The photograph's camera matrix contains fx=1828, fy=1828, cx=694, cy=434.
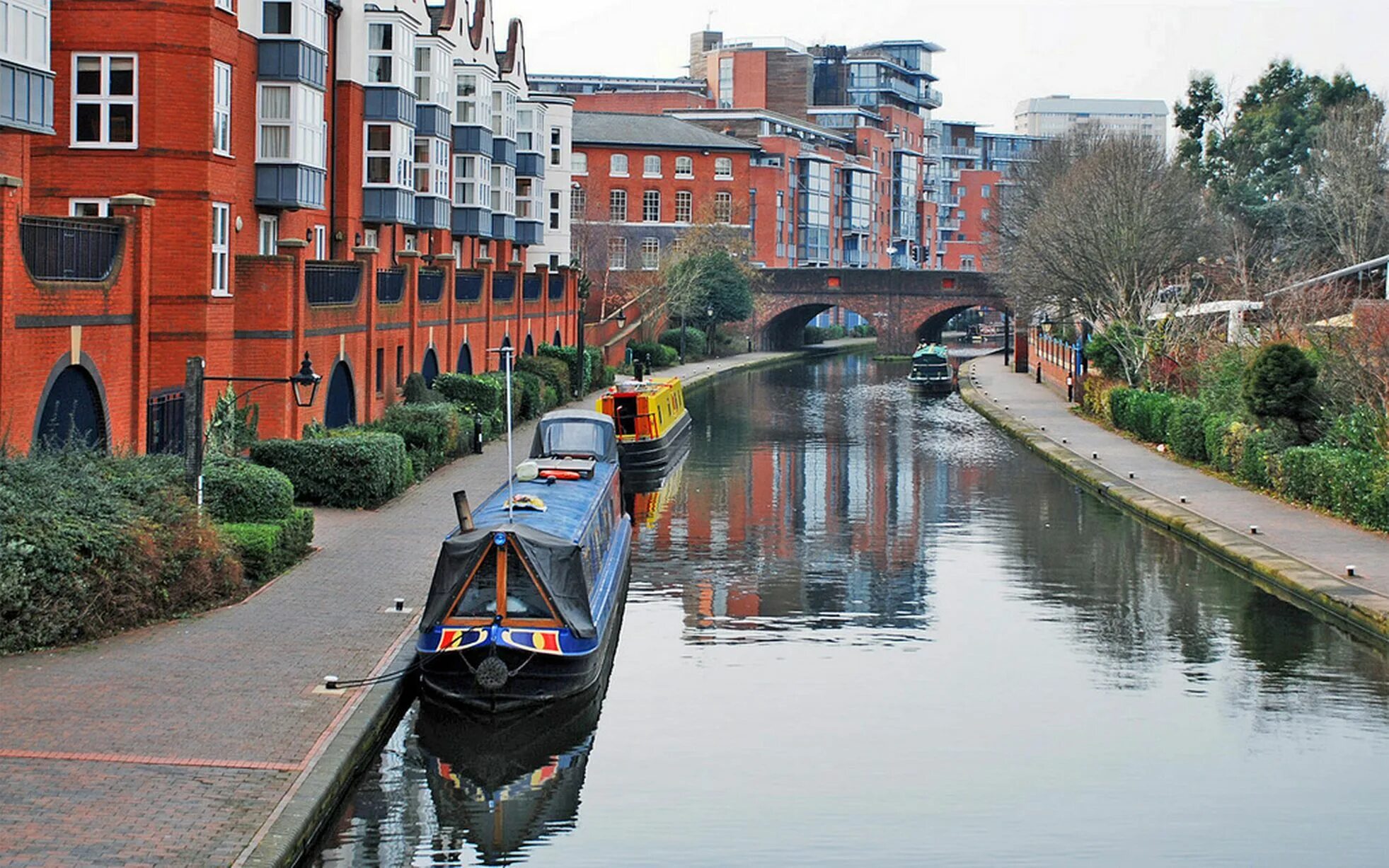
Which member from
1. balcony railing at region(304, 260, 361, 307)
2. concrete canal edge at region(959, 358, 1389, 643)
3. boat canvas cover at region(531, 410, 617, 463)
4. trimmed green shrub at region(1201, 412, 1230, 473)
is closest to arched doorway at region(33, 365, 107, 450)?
balcony railing at region(304, 260, 361, 307)

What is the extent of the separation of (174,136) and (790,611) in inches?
481

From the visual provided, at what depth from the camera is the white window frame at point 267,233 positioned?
112 ft

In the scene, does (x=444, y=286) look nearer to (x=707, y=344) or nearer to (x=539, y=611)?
(x=539, y=611)

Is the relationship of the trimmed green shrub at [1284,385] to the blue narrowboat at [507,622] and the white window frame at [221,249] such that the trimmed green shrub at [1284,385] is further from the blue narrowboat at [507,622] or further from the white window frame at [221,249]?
the blue narrowboat at [507,622]

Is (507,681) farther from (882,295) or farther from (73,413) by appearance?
(882,295)

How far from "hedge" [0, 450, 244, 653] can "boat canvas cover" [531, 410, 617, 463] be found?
10594mm

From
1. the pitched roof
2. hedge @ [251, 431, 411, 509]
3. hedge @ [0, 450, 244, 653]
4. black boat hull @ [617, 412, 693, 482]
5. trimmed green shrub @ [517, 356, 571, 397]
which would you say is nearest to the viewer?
hedge @ [0, 450, 244, 653]

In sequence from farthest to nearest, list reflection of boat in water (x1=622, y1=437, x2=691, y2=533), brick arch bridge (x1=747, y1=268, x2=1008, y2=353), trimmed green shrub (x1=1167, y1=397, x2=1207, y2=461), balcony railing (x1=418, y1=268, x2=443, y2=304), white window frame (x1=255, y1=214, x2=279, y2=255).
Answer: brick arch bridge (x1=747, y1=268, x2=1008, y2=353), balcony railing (x1=418, y1=268, x2=443, y2=304), trimmed green shrub (x1=1167, y1=397, x2=1207, y2=461), white window frame (x1=255, y1=214, x2=279, y2=255), reflection of boat in water (x1=622, y1=437, x2=691, y2=533)

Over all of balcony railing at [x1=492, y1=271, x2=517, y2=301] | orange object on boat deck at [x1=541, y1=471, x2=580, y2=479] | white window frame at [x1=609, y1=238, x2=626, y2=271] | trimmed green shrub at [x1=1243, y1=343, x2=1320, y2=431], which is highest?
white window frame at [x1=609, y1=238, x2=626, y2=271]

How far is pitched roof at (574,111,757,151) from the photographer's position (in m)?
101

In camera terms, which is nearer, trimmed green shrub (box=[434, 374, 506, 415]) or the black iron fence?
the black iron fence

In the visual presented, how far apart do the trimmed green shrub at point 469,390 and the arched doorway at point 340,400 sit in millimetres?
5247

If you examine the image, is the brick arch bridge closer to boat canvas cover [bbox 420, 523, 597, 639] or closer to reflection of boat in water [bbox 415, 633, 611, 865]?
boat canvas cover [bbox 420, 523, 597, 639]

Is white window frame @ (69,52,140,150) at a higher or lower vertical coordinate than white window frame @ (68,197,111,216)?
higher
